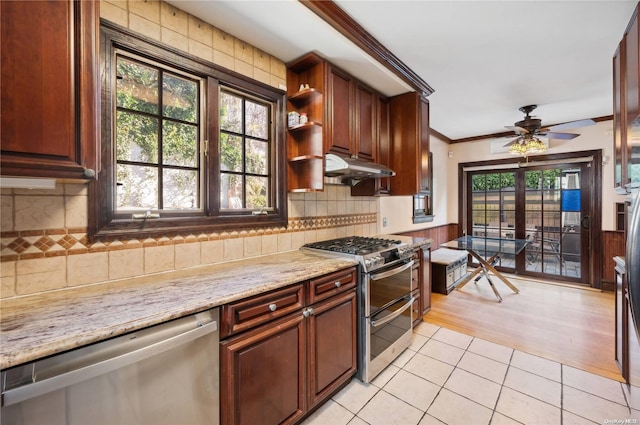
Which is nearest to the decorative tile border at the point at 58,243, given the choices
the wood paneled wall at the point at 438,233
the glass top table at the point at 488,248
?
the wood paneled wall at the point at 438,233

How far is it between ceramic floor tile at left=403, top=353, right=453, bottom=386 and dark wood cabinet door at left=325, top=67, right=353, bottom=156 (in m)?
1.85

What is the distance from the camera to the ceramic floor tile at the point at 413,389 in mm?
1771

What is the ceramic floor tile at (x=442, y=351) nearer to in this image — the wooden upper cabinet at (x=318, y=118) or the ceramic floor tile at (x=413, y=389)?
the ceramic floor tile at (x=413, y=389)

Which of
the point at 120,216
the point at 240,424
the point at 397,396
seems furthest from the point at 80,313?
the point at 397,396

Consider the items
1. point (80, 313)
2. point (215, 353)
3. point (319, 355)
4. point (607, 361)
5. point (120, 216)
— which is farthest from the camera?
point (607, 361)

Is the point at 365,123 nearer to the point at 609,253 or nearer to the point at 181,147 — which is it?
the point at 181,147

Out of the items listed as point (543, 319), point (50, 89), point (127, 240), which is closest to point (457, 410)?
point (543, 319)

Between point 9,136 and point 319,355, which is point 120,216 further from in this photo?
point 319,355

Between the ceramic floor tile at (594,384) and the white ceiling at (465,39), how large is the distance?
101 inches

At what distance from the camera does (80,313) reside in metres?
0.98

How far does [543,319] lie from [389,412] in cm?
241

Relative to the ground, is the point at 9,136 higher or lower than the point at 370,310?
higher

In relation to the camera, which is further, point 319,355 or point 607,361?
point 607,361

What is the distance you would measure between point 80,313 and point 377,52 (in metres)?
2.47
